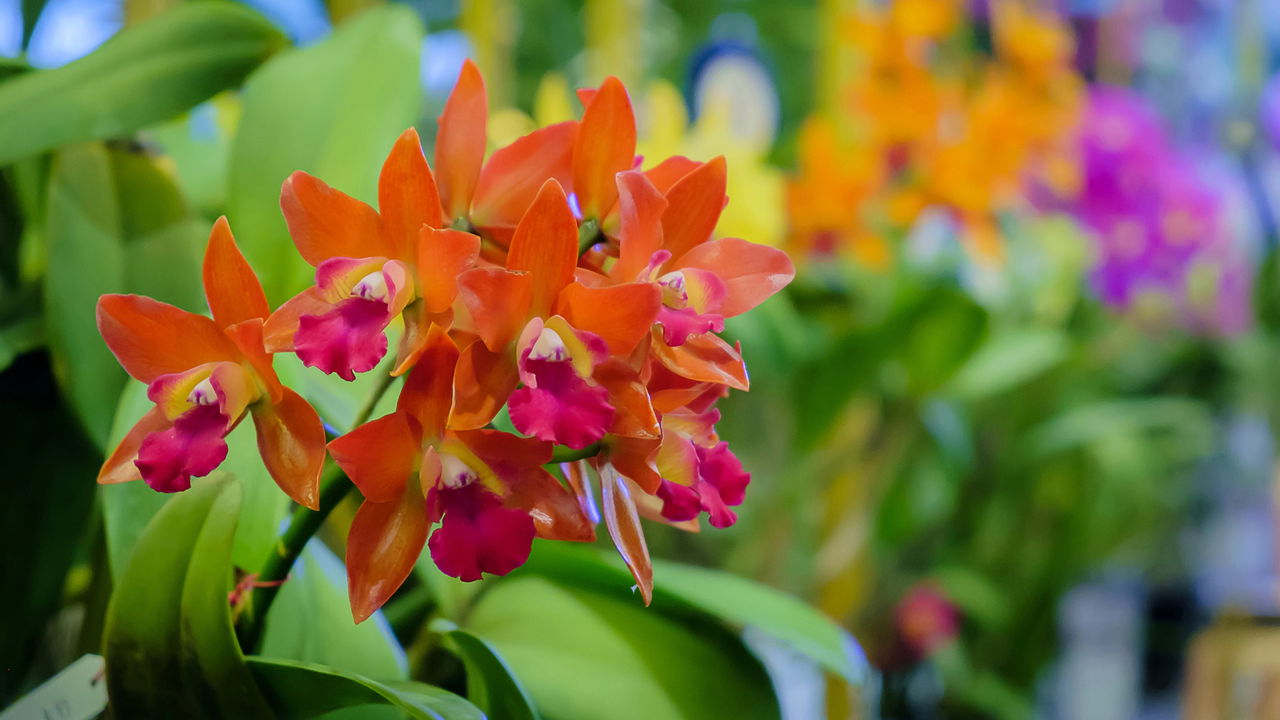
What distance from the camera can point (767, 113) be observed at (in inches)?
38.1

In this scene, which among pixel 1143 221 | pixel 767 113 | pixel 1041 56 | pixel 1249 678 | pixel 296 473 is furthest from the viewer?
pixel 1143 221

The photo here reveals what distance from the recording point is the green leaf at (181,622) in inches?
11.5

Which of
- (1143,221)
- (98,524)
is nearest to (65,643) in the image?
(98,524)

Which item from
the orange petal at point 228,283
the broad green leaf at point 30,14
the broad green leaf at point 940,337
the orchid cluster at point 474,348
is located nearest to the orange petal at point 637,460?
Answer: the orchid cluster at point 474,348

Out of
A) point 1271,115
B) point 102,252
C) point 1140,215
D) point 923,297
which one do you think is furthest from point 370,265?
point 1271,115

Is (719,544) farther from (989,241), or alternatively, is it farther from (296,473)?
(296,473)

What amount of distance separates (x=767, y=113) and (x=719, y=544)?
16.3 inches

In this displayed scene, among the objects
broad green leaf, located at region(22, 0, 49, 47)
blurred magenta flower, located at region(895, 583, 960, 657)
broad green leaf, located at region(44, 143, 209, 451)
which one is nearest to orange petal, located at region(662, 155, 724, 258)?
broad green leaf, located at region(44, 143, 209, 451)

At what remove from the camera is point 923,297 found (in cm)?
81

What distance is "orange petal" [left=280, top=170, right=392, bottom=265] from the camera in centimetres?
27

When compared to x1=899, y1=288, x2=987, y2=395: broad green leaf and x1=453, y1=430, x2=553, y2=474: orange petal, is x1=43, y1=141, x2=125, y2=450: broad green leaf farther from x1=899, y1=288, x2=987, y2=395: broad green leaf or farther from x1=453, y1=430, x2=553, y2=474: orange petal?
x1=899, y1=288, x2=987, y2=395: broad green leaf

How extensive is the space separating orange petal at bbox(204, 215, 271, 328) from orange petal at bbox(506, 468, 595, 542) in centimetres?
8

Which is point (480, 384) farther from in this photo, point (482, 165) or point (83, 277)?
point (83, 277)

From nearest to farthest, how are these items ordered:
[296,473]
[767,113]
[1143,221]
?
[296,473]
[767,113]
[1143,221]
